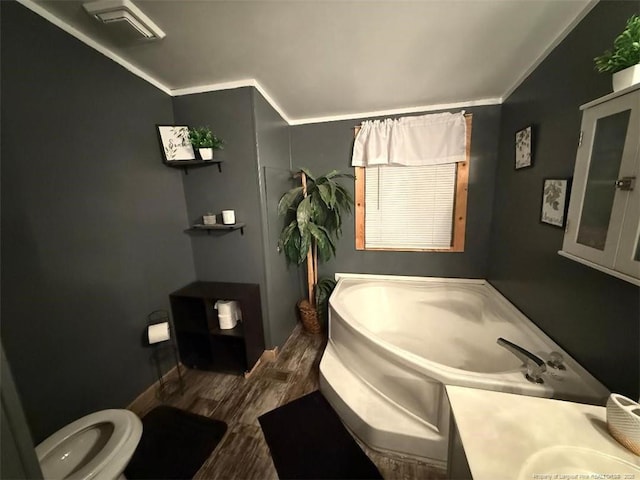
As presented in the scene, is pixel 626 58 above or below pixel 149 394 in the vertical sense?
above

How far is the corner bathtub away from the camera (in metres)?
1.15

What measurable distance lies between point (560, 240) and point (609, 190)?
59 centimetres

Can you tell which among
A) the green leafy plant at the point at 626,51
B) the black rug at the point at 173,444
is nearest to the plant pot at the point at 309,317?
the black rug at the point at 173,444

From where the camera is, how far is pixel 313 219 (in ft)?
7.29

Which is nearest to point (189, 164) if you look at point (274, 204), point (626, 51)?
point (274, 204)

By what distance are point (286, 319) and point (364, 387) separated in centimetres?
107

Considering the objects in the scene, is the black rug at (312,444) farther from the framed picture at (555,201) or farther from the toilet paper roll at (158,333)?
the framed picture at (555,201)

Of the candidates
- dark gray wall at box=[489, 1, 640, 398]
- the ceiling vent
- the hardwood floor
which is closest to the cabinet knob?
dark gray wall at box=[489, 1, 640, 398]

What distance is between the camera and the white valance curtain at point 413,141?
7.04ft

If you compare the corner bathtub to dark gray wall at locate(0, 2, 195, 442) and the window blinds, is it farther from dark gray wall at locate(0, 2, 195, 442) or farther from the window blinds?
dark gray wall at locate(0, 2, 195, 442)

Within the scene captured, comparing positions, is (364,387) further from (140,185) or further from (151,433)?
(140,185)

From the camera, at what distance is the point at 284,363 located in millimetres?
2049

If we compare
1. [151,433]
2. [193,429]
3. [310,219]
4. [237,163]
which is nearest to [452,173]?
[310,219]

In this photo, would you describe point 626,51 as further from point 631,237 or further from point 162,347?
point 162,347
